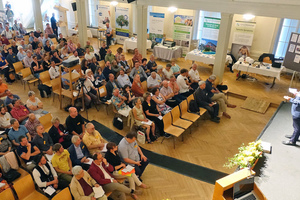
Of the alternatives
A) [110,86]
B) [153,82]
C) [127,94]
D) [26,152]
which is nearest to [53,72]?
[110,86]

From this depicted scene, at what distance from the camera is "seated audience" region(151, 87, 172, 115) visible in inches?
276

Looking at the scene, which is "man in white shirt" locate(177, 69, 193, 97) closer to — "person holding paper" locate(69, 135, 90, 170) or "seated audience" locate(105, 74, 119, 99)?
"seated audience" locate(105, 74, 119, 99)

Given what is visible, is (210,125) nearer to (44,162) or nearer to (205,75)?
(205,75)

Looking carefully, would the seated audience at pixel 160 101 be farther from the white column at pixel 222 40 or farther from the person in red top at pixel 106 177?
the white column at pixel 222 40

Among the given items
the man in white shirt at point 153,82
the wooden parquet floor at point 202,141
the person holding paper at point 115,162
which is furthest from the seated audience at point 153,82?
the person holding paper at point 115,162

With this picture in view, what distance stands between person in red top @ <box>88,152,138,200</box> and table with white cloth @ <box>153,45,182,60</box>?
8501 millimetres

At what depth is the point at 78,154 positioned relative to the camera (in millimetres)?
5113

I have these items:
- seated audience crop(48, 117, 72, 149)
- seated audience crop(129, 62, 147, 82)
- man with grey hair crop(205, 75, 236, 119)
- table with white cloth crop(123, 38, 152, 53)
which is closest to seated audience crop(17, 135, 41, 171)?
seated audience crop(48, 117, 72, 149)

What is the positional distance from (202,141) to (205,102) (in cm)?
124

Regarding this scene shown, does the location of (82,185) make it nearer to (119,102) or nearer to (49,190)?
(49,190)

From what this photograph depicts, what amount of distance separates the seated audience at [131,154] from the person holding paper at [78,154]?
0.71 metres

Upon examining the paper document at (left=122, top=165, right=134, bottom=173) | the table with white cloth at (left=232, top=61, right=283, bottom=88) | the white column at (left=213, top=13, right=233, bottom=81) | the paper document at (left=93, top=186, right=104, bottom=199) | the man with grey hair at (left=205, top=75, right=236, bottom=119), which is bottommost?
the paper document at (left=93, top=186, right=104, bottom=199)

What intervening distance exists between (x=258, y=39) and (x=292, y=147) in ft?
24.5

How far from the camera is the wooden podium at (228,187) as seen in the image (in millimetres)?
4008
